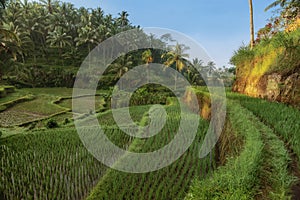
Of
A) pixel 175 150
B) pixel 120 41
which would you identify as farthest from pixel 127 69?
pixel 175 150

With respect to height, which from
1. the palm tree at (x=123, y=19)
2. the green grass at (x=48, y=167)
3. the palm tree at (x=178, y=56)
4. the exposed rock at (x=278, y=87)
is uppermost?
the palm tree at (x=123, y=19)

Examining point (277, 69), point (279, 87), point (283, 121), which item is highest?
point (277, 69)

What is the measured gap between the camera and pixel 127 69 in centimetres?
2533

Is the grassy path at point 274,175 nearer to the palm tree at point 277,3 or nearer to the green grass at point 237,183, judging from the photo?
the green grass at point 237,183

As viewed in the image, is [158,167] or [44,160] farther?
[44,160]

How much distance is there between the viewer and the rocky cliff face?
5129 millimetres

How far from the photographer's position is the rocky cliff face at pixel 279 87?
202 inches

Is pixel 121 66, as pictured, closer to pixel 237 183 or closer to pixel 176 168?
pixel 176 168

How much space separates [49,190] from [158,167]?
1.85 meters

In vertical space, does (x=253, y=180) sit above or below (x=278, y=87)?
below

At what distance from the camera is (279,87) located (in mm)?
5582

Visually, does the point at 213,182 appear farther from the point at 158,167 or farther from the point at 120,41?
the point at 120,41

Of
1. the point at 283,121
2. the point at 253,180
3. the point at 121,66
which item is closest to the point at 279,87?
the point at 283,121

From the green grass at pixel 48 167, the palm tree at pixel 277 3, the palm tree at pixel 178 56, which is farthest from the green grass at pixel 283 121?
the palm tree at pixel 178 56
